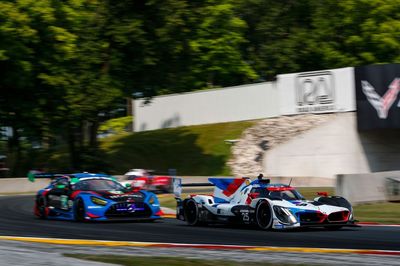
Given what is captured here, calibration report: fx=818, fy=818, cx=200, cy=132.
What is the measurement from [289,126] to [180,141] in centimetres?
1195

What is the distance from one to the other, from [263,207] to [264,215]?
157 millimetres

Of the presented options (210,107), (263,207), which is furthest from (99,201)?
(210,107)

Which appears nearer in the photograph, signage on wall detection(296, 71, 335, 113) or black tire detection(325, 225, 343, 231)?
black tire detection(325, 225, 343, 231)

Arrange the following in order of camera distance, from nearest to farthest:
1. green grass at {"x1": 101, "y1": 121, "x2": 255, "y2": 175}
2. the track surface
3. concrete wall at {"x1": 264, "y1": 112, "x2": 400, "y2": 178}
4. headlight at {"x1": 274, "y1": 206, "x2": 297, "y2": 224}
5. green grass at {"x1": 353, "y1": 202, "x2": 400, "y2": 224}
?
1. the track surface
2. headlight at {"x1": 274, "y1": 206, "x2": 297, "y2": 224}
3. green grass at {"x1": 353, "y1": 202, "x2": 400, "y2": 224}
4. concrete wall at {"x1": 264, "y1": 112, "x2": 400, "y2": 178}
5. green grass at {"x1": 101, "y1": 121, "x2": 255, "y2": 175}

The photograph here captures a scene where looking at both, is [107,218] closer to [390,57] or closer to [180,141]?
[180,141]

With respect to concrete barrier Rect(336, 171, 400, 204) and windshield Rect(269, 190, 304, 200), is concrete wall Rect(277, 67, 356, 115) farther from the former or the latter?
windshield Rect(269, 190, 304, 200)

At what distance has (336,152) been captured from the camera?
3553 cm

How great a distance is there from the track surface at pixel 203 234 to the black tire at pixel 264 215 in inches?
8.2

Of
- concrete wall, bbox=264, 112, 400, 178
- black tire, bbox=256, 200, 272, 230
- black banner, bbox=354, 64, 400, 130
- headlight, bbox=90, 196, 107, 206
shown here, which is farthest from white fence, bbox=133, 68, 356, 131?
black tire, bbox=256, 200, 272, 230

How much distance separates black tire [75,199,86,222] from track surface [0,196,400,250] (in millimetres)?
292

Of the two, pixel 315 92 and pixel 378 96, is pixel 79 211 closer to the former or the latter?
pixel 378 96

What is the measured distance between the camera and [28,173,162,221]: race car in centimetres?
1862

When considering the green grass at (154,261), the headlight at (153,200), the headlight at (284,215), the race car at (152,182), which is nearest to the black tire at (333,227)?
the headlight at (284,215)

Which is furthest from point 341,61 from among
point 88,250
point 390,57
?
point 88,250
